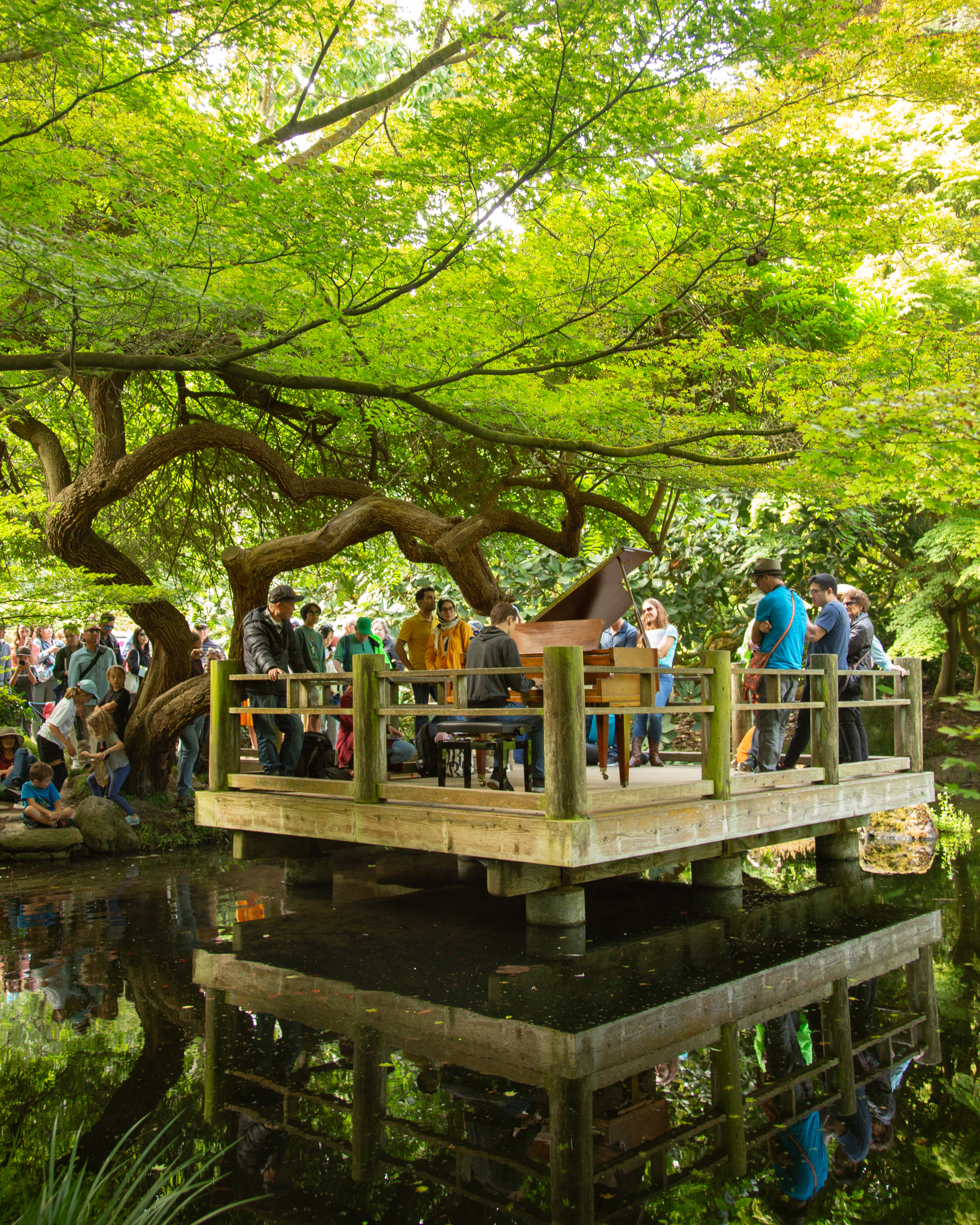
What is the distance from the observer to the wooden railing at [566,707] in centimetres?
675

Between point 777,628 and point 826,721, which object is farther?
point 826,721

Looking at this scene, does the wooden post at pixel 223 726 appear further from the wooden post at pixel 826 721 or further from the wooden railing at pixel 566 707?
the wooden post at pixel 826 721

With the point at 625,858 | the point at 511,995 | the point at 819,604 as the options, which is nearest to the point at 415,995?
the point at 511,995

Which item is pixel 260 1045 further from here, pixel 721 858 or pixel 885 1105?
pixel 721 858

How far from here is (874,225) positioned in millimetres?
8891

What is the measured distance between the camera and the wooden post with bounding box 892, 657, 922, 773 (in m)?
10.8

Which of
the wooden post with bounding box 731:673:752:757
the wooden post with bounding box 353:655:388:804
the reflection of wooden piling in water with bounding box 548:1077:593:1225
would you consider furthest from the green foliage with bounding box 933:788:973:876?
the reflection of wooden piling in water with bounding box 548:1077:593:1225

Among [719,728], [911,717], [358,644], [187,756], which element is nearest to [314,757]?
[358,644]

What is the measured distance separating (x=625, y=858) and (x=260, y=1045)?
9.89 ft

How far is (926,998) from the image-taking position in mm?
6012

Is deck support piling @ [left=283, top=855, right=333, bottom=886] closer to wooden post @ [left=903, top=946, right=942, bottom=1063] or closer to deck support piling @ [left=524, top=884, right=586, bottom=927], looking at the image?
deck support piling @ [left=524, top=884, right=586, bottom=927]

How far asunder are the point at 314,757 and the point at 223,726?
2.80ft

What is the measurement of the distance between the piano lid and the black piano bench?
111 centimetres

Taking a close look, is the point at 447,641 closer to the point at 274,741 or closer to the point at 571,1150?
the point at 274,741
